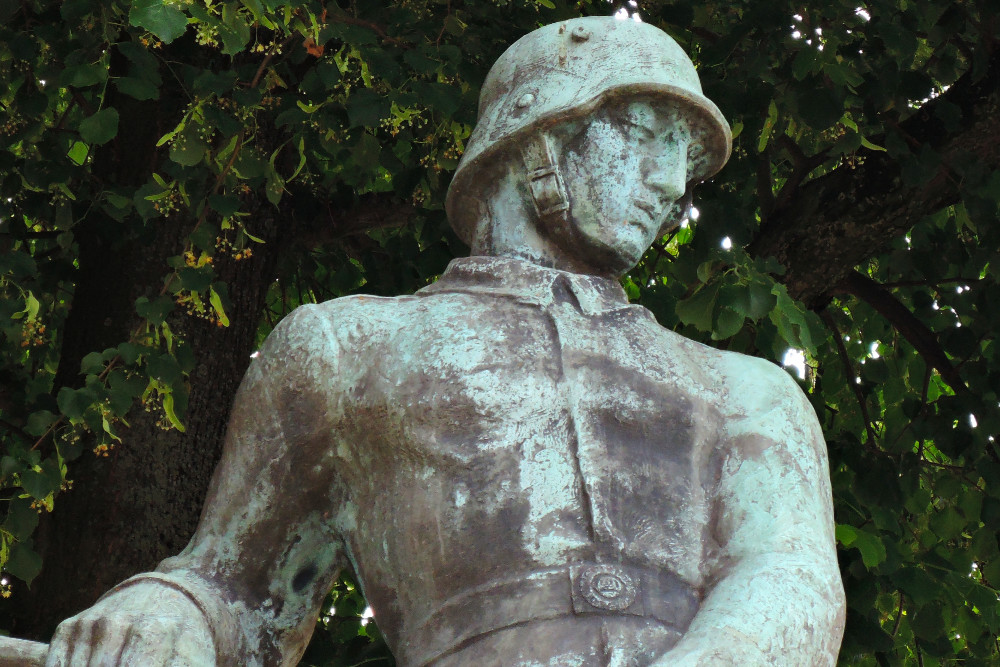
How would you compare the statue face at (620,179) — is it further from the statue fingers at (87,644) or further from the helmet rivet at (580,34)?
the statue fingers at (87,644)

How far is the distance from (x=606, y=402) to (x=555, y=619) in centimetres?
42

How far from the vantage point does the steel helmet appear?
3.31 meters

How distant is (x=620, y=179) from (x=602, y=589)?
0.86 metres

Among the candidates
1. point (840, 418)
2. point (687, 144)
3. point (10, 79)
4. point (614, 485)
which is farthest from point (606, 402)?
point (840, 418)

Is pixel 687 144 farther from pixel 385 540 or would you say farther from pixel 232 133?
pixel 232 133

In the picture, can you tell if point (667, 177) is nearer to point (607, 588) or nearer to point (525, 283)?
point (525, 283)

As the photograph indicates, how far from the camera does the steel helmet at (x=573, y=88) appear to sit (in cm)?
331

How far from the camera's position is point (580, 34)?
341cm

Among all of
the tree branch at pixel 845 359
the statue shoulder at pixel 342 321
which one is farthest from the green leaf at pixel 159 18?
the tree branch at pixel 845 359

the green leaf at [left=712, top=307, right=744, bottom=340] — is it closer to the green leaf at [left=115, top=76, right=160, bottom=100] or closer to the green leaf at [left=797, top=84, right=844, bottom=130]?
the green leaf at [left=797, top=84, right=844, bottom=130]

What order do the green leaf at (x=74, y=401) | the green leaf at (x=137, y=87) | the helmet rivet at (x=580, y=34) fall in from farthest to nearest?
1. the green leaf at (x=137, y=87)
2. the green leaf at (x=74, y=401)
3. the helmet rivet at (x=580, y=34)

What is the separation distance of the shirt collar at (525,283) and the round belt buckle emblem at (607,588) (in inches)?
21.4

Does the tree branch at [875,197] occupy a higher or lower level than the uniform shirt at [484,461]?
lower

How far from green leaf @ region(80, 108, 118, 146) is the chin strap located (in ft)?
5.49
